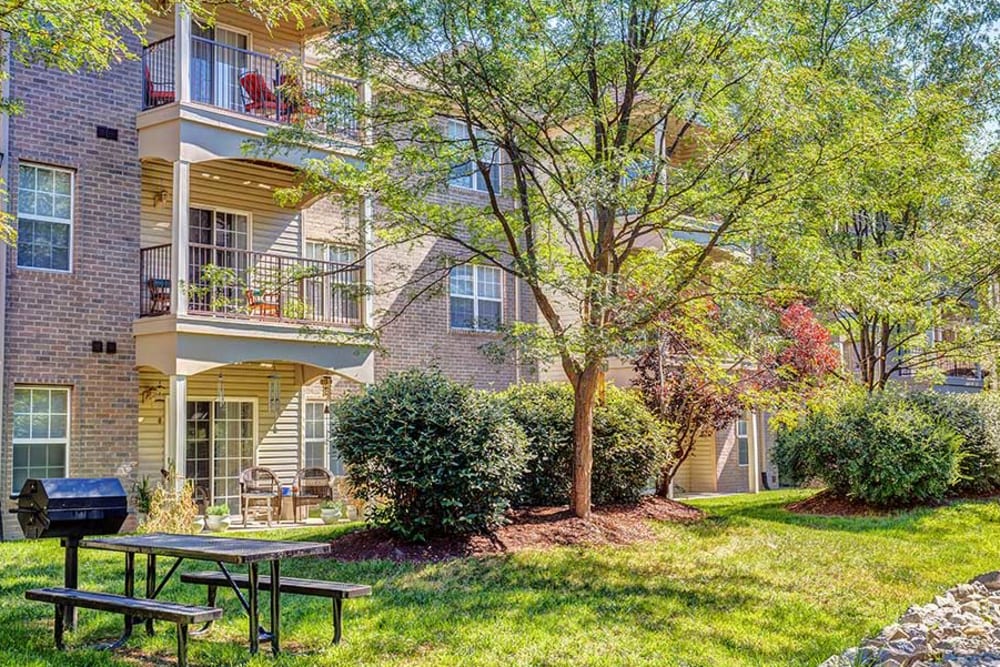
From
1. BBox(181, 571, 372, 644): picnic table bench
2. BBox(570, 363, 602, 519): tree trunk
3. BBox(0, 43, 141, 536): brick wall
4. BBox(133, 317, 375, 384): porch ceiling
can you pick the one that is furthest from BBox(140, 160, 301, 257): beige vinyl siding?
BBox(181, 571, 372, 644): picnic table bench

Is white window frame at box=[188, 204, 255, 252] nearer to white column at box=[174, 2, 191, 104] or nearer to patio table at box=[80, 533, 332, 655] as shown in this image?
white column at box=[174, 2, 191, 104]

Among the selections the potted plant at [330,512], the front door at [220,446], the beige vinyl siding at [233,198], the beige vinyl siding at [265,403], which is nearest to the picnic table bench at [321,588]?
the potted plant at [330,512]

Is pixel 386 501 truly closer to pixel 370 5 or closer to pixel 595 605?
pixel 595 605

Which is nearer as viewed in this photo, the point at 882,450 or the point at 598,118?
the point at 598,118

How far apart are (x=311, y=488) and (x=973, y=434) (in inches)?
465

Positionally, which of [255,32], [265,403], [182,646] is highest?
[255,32]

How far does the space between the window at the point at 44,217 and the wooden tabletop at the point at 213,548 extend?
863 cm

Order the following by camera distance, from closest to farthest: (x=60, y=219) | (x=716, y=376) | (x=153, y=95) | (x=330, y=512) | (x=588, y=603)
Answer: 1. (x=588, y=603)
2. (x=716, y=376)
3. (x=60, y=219)
4. (x=153, y=95)
5. (x=330, y=512)

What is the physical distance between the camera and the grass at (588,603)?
6.89 m

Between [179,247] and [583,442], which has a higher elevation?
[179,247]

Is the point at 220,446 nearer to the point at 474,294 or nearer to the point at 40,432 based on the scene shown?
the point at 40,432

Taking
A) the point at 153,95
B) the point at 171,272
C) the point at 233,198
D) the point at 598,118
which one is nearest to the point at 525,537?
the point at 598,118

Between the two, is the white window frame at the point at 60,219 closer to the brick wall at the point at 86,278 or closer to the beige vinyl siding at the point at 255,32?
the brick wall at the point at 86,278

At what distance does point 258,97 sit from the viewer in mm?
16766
